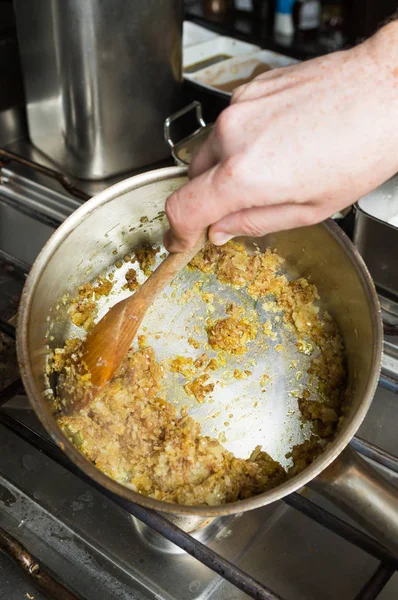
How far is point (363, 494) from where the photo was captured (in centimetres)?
63

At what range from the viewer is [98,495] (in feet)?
2.56

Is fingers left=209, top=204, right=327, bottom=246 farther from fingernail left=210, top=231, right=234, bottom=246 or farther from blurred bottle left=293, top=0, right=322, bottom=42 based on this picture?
blurred bottle left=293, top=0, right=322, bottom=42

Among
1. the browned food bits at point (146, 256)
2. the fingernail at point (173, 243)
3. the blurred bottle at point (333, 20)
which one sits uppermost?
the fingernail at point (173, 243)

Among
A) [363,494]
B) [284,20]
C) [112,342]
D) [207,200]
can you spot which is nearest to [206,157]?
[207,200]

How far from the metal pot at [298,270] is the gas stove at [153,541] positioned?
0.11 ft

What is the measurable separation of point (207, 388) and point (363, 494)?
21cm

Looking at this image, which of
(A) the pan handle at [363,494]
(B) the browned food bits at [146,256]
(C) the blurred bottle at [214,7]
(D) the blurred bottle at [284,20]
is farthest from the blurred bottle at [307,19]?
(A) the pan handle at [363,494]

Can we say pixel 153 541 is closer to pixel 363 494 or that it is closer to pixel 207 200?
pixel 363 494

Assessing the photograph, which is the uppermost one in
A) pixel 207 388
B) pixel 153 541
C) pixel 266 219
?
pixel 266 219

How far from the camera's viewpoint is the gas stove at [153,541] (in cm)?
65

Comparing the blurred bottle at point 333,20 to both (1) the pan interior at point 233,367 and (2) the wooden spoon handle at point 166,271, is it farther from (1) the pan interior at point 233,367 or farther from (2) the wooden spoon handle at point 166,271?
(2) the wooden spoon handle at point 166,271

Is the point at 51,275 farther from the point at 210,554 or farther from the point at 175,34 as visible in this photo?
the point at 175,34

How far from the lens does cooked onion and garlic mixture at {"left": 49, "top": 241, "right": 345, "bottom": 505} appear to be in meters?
0.67

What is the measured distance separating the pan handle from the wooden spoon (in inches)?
9.1
